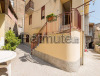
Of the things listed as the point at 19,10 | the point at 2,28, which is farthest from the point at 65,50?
the point at 19,10

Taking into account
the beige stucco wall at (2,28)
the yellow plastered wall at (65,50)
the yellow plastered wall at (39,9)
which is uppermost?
the yellow plastered wall at (39,9)

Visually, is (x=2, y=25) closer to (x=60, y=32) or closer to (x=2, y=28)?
(x=2, y=28)

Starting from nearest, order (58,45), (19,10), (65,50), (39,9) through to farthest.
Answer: (65,50), (58,45), (39,9), (19,10)

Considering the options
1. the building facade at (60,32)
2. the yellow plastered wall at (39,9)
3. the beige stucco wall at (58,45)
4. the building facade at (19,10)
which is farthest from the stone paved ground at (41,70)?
the building facade at (19,10)

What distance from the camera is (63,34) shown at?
12.8 feet

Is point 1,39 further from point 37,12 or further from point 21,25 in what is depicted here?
point 21,25

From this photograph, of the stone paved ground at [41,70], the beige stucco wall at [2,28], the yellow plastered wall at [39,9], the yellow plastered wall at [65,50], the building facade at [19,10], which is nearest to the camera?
the stone paved ground at [41,70]

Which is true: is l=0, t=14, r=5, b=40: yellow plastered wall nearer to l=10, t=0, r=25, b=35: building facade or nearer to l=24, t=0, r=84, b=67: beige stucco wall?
l=24, t=0, r=84, b=67: beige stucco wall

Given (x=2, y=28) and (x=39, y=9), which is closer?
(x=2, y=28)

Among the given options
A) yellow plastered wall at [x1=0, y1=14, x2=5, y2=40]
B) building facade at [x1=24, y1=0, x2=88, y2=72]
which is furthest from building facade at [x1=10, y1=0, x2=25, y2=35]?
yellow plastered wall at [x1=0, y1=14, x2=5, y2=40]

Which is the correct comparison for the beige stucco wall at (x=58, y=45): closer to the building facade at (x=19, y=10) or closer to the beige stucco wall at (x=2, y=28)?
the beige stucco wall at (x=2, y=28)

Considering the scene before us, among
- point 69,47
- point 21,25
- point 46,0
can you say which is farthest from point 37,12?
point 21,25

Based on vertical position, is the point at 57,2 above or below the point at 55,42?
above

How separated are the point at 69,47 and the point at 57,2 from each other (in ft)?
16.4
